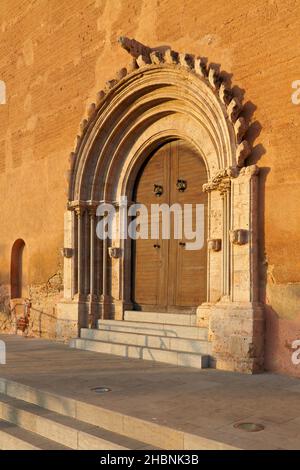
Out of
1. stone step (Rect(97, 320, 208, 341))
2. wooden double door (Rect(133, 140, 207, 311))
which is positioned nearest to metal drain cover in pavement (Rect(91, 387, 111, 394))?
stone step (Rect(97, 320, 208, 341))

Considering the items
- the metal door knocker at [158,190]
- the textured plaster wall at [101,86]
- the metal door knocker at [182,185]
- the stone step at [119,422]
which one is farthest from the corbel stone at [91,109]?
the stone step at [119,422]

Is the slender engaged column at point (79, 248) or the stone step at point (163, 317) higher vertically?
the slender engaged column at point (79, 248)

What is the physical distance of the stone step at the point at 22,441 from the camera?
A: 13.6 feet

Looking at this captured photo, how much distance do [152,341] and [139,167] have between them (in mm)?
3212

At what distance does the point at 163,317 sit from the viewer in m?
8.09

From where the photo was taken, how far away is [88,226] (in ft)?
30.9

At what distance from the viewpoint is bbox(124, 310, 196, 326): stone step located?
7672 mm

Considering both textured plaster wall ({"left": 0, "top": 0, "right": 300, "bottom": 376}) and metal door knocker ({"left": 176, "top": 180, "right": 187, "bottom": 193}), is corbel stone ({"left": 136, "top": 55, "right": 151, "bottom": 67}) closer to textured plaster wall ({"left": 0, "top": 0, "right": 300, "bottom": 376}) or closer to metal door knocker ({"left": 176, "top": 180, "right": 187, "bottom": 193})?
textured plaster wall ({"left": 0, "top": 0, "right": 300, "bottom": 376})

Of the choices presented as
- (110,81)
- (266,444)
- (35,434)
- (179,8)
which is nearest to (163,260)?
(110,81)

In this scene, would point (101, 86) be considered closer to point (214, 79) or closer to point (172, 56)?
point (172, 56)

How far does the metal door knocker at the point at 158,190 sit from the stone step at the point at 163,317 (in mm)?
1998

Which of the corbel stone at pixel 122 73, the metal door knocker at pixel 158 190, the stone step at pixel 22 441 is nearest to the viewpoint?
the stone step at pixel 22 441

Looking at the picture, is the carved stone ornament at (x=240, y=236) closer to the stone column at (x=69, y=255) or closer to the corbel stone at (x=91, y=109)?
the stone column at (x=69, y=255)

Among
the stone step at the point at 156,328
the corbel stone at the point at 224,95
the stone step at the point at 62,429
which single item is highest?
the corbel stone at the point at 224,95
